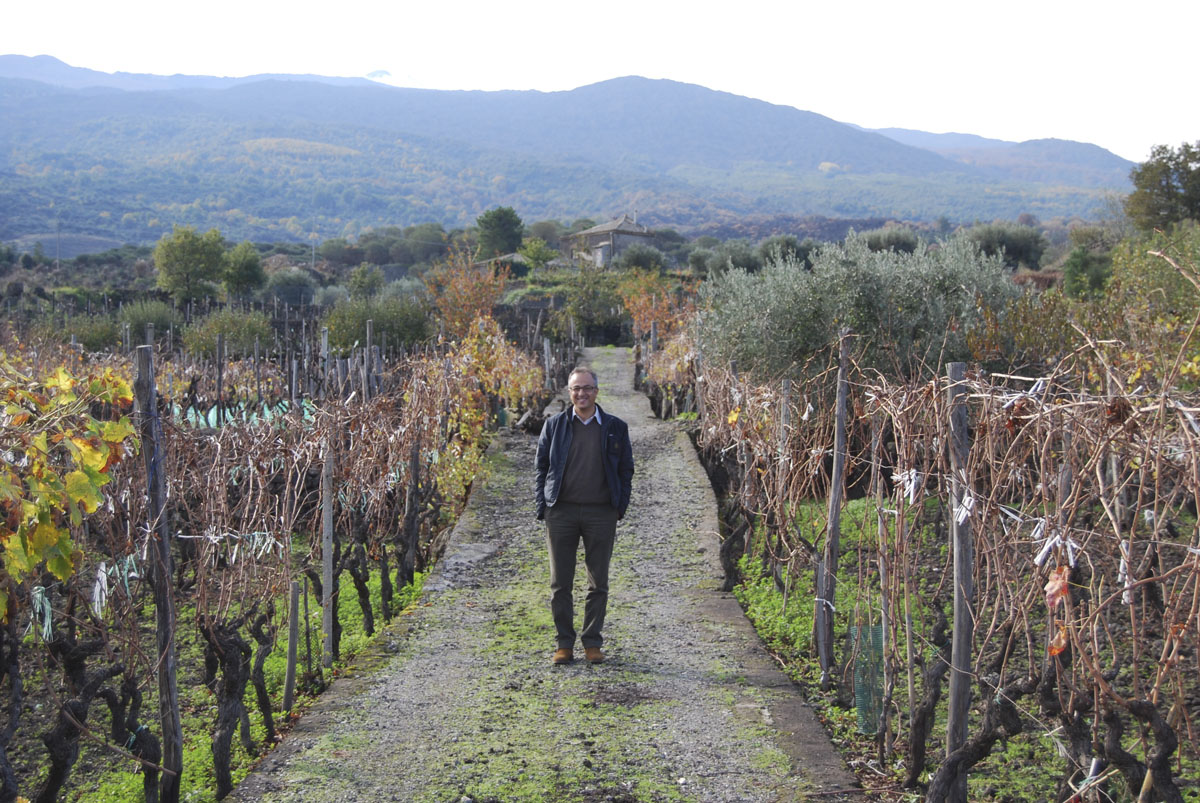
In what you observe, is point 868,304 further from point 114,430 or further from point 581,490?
point 114,430

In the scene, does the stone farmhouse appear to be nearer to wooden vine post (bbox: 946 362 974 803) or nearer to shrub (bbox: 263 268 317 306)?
shrub (bbox: 263 268 317 306)

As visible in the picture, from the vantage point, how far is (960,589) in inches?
145

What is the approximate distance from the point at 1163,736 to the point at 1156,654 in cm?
326

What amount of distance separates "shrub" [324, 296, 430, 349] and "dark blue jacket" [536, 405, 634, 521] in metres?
19.0

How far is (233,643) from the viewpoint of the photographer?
4434mm

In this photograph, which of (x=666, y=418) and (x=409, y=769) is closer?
(x=409, y=769)

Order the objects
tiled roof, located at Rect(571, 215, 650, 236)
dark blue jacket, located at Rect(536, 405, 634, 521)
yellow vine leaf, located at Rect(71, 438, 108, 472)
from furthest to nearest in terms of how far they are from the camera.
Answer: tiled roof, located at Rect(571, 215, 650, 236), dark blue jacket, located at Rect(536, 405, 634, 521), yellow vine leaf, located at Rect(71, 438, 108, 472)

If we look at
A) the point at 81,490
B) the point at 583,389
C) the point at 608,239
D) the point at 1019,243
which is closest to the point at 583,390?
the point at 583,389

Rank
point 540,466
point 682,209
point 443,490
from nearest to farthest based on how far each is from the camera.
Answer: point 540,466 < point 443,490 < point 682,209

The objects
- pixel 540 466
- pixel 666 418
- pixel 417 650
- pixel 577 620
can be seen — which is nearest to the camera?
pixel 540 466

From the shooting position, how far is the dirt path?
402 centimetres

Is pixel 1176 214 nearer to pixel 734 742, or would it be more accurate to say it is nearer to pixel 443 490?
pixel 443 490

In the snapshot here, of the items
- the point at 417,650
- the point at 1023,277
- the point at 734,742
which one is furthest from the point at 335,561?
the point at 1023,277

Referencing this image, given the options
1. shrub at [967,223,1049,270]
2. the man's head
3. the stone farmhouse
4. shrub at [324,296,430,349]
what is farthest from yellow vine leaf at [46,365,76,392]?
the stone farmhouse
